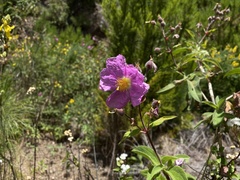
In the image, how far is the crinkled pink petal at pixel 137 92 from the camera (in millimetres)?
1008

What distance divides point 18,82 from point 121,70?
2831 mm

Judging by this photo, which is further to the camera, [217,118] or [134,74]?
[217,118]

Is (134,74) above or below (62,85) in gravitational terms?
below

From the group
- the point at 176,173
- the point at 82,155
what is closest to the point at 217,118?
the point at 176,173

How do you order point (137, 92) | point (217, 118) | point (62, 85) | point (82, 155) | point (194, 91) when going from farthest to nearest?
point (62, 85)
point (82, 155)
point (194, 91)
point (217, 118)
point (137, 92)

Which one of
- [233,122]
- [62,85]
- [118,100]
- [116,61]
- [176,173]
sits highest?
[62,85]

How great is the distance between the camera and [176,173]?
1.07 metres

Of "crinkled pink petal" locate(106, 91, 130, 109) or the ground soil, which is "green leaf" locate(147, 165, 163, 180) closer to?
"crinkled pink petal" locate(106, 91, 130, 109)

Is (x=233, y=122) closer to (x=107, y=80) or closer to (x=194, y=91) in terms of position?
(x=194, y=91)

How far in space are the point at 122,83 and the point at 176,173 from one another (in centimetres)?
31

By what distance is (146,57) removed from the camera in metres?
3.04

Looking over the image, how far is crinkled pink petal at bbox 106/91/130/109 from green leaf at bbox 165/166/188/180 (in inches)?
9.7

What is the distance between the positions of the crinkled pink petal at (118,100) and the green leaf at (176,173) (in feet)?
0.81

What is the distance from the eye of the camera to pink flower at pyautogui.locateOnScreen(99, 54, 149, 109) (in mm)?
1018
